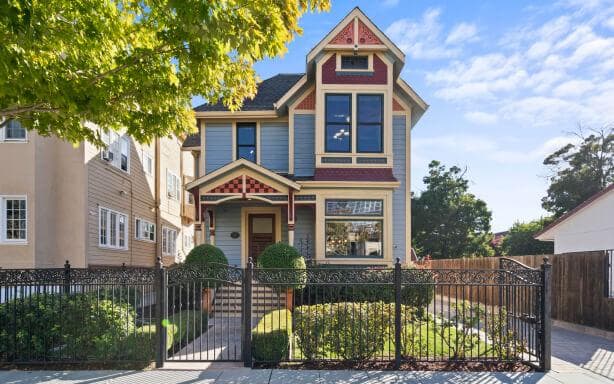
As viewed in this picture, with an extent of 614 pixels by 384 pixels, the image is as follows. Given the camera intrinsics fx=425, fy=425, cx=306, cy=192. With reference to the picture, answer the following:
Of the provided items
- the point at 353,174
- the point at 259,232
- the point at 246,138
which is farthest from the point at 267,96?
the point at 259,232

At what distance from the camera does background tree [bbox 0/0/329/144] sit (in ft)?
17.8

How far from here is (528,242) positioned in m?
32.0

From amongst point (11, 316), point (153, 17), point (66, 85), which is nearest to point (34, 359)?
point (11, 316)

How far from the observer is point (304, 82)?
1554cm

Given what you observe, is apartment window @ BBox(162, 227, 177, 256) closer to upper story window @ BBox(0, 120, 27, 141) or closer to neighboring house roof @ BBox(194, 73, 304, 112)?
neighboring house roof @ BBox(194, 73, 304, 112)

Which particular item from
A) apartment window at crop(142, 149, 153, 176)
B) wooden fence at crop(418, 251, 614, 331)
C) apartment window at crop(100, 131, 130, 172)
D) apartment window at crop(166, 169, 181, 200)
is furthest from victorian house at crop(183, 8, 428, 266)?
apartment window at crop(166, 169, 181, 200)

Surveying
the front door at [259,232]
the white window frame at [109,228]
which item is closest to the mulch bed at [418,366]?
the front door at [259,232]

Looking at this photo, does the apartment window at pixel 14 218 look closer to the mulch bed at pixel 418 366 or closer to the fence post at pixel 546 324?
the mulch bed at pixel 418 366

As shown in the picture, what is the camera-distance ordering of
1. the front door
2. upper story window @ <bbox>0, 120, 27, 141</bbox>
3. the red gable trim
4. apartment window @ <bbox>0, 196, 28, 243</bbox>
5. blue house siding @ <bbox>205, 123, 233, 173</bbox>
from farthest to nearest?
1. the front door
2. blue house siding @ <bbox>205, 123, 233, 173</bbox>
3. the red gable trim
4. upper story window @ <bbox>0, 120, 27, 141</bbox>
5. apartment window @ <bbox>0, 196, 28, 243</bbox>

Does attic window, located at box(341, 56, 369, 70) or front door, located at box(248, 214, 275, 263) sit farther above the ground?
attic window, located at box(341, 56, 369, 70)

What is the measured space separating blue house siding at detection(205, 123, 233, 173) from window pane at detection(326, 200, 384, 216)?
445cm

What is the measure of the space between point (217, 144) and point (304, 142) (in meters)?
3.37

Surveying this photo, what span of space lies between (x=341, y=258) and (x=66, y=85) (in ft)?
33.9

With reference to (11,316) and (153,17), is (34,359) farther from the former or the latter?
(153,17)
